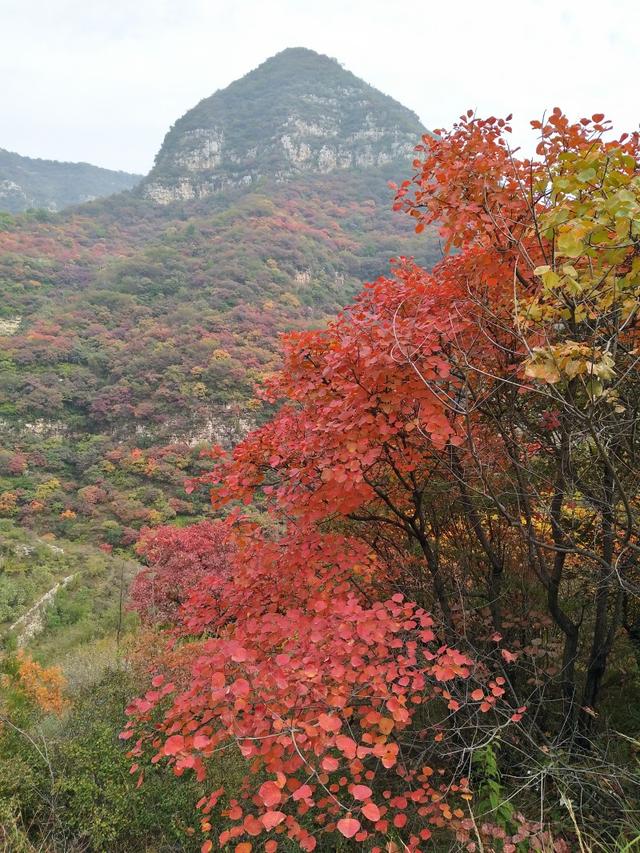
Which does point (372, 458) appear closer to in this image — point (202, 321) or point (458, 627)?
point (458, 627)

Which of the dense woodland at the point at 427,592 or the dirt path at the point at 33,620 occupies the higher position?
the dense woodland at the point at 427,592

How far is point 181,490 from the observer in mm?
20391

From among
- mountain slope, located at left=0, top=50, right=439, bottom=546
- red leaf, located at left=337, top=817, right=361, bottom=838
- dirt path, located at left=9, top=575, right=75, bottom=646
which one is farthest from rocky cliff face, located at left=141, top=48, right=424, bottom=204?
red leaf, located at left=337, top=817, right=361, bottom=838

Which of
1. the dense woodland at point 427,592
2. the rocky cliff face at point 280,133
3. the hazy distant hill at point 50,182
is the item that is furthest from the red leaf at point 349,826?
the hazy distant hill at point 50,182

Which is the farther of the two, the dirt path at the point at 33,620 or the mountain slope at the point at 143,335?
the mountain slope at the point at 143,335

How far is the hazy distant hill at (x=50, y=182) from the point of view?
88.3 m

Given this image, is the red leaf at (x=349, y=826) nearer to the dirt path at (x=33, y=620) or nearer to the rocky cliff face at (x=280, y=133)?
the dirt path at (x=33, y=620)

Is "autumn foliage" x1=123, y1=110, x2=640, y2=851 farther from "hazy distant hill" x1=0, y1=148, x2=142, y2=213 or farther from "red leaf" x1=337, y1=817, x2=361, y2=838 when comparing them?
"hazy distant hill" x1=0, y1=148, x2=142, y2=213

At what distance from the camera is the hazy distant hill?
88.3 meters

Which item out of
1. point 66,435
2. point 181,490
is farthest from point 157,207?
point 181,490

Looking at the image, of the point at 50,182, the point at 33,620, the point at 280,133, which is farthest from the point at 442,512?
the point at 50,182

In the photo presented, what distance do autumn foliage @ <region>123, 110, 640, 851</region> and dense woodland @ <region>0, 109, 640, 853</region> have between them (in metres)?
0.03

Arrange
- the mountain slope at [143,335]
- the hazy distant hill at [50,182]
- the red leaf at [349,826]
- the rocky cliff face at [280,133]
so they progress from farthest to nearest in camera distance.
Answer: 1. the hazy distant hill at [50,182]
2. the rocky cliff face at [280,133]
3. the mountain slope at [143,335]
4. the red leaf at [349,826]

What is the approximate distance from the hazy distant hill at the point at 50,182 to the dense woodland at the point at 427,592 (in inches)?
4073
